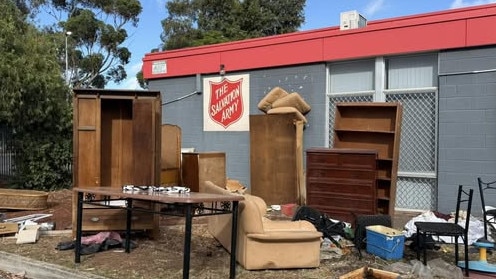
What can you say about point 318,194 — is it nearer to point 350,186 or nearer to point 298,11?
point 350,186

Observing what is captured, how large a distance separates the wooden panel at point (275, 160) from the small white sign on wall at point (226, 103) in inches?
60.0

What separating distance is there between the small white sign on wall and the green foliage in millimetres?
23104

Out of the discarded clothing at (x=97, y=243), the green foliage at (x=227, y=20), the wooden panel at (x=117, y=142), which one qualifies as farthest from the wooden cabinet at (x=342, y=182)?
the green foliage at (x=227, y=20)

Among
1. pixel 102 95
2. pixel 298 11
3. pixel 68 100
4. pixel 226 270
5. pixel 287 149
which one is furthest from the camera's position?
pixel 298 11

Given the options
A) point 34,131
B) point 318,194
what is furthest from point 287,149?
point 34,131

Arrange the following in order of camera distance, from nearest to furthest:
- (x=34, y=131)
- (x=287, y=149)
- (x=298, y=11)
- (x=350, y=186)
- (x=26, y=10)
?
(x=350, y=186)
(x=287, y=149)
(x=34, y=131)
(x=26, y=10)
(x=298, y=11)

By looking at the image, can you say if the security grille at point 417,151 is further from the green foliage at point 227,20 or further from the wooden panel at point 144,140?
the green foliage at point 227,20

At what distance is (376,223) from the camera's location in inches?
305

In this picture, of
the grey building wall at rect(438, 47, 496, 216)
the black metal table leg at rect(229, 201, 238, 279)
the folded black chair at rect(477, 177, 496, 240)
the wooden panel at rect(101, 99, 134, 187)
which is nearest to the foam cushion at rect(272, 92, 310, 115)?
the grey building wall at rect(438, 47, 496, 216)

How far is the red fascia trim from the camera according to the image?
992cm

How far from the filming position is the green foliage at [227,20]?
38562mm

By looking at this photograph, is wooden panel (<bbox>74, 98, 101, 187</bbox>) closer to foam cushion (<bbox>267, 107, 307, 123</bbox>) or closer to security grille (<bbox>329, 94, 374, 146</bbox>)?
foam cushion (<bbox>267, 107, 307, 123</bbox>)

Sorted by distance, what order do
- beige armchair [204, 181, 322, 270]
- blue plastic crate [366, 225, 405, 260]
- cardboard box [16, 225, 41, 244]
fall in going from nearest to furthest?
beige armchair [204, 181, 322, 270], blue plastic crate [366, 225, 405, 260], cardboard box [16, 225, 41, 244]

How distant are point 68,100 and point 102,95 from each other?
23.9 ft
